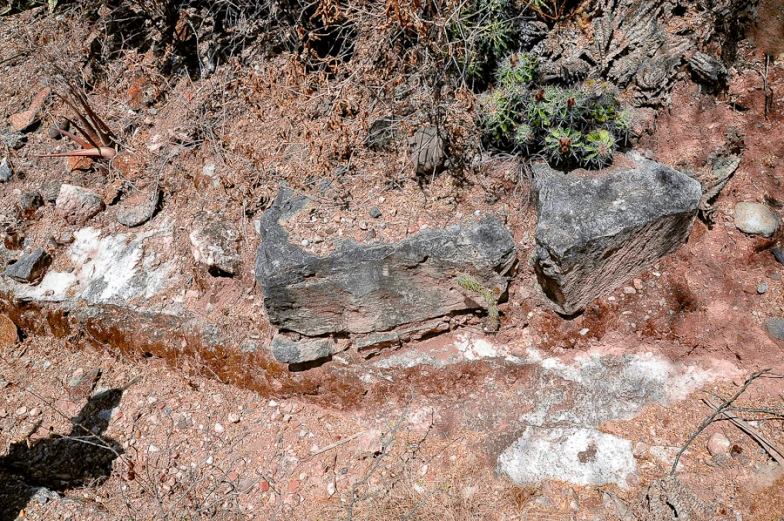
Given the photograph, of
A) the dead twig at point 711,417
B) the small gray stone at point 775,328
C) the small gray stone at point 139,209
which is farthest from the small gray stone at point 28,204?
the small gray stone at point 775,328

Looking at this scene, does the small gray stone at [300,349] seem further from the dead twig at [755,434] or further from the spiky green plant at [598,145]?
the dead twig at [755,434]

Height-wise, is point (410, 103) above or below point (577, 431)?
above

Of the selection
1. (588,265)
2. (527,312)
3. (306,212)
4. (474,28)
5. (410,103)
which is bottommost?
(527,312)

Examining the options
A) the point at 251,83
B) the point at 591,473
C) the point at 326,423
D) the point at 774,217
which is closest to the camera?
the point at 591,473

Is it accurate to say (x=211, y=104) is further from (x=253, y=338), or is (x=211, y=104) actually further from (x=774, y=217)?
(x=774, y=217)

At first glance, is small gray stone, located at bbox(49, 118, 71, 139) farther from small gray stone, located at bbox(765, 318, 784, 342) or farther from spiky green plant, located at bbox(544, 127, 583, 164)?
small gray stone, located at bbox(765, 318, 784, 342)

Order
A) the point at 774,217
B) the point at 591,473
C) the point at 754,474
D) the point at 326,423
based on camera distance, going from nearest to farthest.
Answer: the point at 754,474, the point at 591,473, the point at 774,217, the point at 326,423

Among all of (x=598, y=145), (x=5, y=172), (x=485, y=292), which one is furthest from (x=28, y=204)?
(x=598, y=145)

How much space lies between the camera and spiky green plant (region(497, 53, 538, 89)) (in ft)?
10.5

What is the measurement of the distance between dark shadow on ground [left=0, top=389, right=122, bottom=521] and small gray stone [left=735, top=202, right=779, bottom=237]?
154 inches

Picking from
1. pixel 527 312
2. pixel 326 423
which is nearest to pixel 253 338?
pixel 326 423

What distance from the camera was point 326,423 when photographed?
3354 mm

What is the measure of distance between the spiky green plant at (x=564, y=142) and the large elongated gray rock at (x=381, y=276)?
0.52 m

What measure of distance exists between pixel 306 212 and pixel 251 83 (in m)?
1.45
